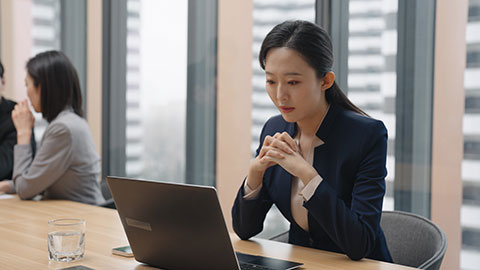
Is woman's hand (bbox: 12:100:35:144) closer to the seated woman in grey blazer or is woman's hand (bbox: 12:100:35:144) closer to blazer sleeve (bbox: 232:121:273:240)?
the seated woman in grey blazer

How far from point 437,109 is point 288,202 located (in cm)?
110

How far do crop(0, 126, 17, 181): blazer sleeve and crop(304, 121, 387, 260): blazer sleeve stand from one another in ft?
7.69

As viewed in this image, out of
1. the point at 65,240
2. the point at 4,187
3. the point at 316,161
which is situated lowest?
the point at 4,187

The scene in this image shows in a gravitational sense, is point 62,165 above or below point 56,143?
below

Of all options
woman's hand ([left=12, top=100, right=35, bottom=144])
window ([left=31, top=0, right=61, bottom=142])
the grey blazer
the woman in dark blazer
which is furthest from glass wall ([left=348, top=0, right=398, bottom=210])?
window ([left=31, top=0, right=61, bottom=142])

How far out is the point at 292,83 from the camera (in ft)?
5.98

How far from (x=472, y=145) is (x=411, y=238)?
749 mm

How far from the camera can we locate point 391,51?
2.78m

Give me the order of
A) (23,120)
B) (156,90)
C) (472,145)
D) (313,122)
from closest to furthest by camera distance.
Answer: (313,122) → (472,145) → (23,120) → (156,90)

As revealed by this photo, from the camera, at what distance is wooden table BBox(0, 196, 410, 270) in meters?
1.60

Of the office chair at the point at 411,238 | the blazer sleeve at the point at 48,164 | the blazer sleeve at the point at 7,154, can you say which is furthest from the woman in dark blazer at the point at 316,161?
the blazer sleeve at the point at 7,154

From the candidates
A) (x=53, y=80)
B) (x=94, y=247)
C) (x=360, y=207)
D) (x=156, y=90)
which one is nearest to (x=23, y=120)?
(x=53, y=80)

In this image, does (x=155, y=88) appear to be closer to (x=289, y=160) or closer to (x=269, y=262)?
(x=289, y=160)

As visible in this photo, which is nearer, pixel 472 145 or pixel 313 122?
pixel 313 122
